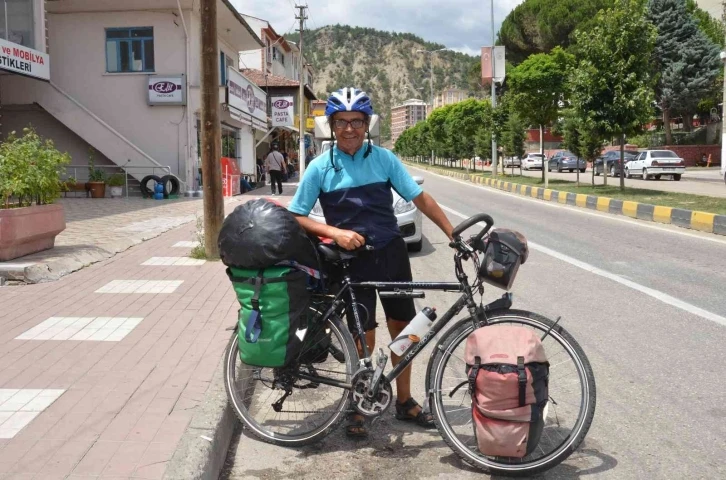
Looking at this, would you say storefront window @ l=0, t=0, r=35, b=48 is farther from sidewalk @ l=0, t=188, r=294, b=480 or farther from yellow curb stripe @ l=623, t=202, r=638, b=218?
→ yellow curb stripe @ l=623, t=202, r=638, b=218

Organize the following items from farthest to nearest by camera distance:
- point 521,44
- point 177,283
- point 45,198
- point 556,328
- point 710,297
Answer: point 521,44
point 45,198
point 177,283
point 710,297
point 556,328

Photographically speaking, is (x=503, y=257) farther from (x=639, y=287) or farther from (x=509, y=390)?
(x=639, y=287)

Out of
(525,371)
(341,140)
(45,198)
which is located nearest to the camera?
(525,371)

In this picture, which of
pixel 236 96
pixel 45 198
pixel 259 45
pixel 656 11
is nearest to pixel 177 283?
pixel 45 198

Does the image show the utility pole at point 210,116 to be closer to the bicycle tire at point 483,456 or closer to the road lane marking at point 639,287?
the road lane marking at point 639,287

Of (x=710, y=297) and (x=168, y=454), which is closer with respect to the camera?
(x=168, y=454)

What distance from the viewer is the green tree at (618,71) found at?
21.8 m

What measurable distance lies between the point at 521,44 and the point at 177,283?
214ft

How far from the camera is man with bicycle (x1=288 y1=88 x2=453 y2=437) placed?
3.84 meters

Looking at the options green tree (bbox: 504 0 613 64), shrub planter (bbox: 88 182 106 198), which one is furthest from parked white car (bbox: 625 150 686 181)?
green tree (bbox: 504 0 613 64)

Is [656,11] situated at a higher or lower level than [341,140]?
higher

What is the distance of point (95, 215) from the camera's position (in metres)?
16.8

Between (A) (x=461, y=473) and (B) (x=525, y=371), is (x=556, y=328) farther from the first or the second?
(A) (x=461, y=473)

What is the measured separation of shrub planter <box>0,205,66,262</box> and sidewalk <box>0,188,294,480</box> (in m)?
0.81
